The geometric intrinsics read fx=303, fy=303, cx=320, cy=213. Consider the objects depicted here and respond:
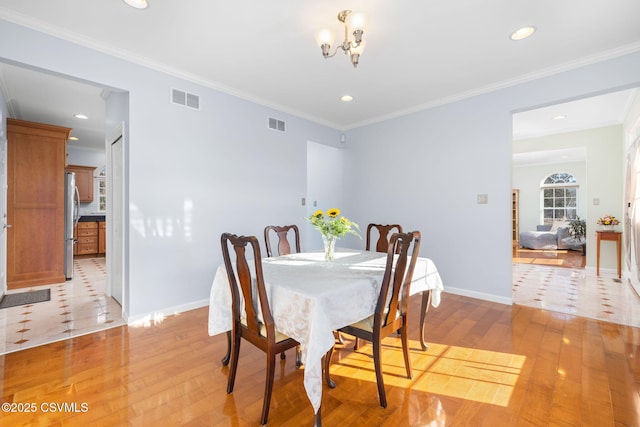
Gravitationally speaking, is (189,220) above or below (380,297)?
above

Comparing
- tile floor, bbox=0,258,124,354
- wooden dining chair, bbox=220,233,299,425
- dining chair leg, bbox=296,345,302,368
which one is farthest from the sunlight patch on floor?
tile floor, bbox=0,258,124,354

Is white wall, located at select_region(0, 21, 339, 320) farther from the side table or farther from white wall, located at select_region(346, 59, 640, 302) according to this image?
the side table

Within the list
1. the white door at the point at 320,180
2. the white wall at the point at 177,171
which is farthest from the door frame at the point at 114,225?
the white door at the point at 320,180

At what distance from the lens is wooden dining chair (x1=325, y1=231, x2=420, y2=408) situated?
5.68 feet

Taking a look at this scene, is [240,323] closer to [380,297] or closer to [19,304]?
[380,297]

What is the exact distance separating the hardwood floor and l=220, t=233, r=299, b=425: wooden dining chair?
27 centimetres

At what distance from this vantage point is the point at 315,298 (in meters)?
1.48

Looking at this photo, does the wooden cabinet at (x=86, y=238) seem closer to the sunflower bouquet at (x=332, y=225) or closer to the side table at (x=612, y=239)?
the sunflower bouquet at (x=332, y=225)

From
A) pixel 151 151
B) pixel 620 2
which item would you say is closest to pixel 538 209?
pixel 620 2

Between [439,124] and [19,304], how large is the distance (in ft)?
18.6

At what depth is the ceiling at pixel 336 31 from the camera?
7.41 feet

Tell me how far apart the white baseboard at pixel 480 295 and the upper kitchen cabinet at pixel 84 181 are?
788cm

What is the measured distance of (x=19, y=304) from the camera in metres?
3.52

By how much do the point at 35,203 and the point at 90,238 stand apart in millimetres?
2781
